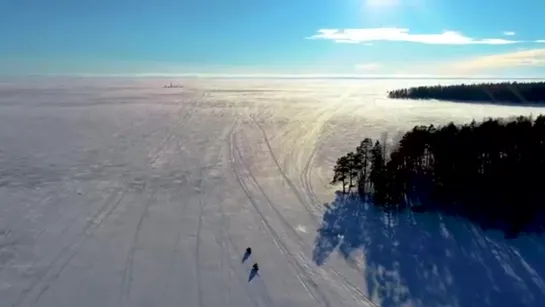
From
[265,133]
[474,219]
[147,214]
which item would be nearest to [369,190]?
[474,219]

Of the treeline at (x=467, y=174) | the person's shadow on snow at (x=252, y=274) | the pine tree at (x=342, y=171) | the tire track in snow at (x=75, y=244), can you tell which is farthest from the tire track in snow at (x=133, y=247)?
the treeline at (x=467, y=174)

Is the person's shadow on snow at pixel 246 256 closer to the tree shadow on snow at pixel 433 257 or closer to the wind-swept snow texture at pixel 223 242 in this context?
the wind-swept snow texture at pixel 223 242

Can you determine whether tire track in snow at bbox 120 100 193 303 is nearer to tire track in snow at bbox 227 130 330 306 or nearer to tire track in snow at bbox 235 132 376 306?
tire track in snow at bbox 227 130 330 306

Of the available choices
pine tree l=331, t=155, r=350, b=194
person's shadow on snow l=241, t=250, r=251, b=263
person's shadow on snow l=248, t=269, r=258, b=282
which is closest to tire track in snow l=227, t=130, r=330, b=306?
person's shadow on snow l=241, t=250, r=251, b=263

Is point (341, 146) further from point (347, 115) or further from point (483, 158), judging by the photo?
point (347, 115)

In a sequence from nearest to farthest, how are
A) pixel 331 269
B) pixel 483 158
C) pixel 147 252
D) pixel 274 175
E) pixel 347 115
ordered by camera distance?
pixel 331 269
pixel 147 252
pixel 483 158
pixel 274 175
pixel 347 115

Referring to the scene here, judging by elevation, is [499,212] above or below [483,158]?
below

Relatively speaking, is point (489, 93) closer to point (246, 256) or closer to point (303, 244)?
point (303, 244)
